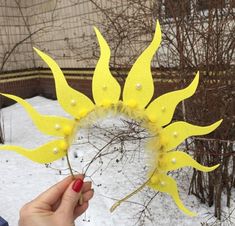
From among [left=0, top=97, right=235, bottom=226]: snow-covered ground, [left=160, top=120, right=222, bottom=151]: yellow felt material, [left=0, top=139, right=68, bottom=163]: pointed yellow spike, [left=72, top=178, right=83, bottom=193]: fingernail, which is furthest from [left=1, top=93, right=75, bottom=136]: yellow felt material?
[left=0, top=97, right=235, bottom=226]: snow-covered ground

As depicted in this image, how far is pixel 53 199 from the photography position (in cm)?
98

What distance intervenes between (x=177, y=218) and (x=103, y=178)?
759mm

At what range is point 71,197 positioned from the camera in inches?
36.3

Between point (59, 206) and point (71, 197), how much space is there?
0.05 meters

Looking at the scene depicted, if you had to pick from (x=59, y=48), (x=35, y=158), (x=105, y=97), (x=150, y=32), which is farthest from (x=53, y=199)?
(x=59, y=48)

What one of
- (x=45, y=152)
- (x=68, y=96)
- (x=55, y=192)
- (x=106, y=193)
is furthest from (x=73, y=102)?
(x=106, y=193)

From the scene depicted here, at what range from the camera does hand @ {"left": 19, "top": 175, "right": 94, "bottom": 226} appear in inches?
35.5

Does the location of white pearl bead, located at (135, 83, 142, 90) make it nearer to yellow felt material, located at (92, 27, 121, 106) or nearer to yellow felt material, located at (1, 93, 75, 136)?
yellow felt material, located at (92, 27, 121, 106)

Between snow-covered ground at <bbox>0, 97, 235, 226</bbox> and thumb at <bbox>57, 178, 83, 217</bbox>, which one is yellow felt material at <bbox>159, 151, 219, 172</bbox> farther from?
snow-covered ground at <bbox>0, 97, 235, 226</bbox>

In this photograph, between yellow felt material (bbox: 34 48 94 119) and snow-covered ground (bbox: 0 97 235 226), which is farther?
snow-covered ground (bbox: 0 97 235 226)

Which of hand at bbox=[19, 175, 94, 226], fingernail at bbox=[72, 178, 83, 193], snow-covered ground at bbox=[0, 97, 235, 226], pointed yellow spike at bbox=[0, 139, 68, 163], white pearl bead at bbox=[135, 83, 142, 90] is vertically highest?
white pearl bead at bbox=[135, 83, 142, 90]

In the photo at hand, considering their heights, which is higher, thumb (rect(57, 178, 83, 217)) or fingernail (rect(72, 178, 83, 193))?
fingernail (rect(72, 178, 83, 193))

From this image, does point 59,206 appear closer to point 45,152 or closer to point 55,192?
point 55,192

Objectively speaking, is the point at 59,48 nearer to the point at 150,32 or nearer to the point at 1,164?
the point at 1,164
